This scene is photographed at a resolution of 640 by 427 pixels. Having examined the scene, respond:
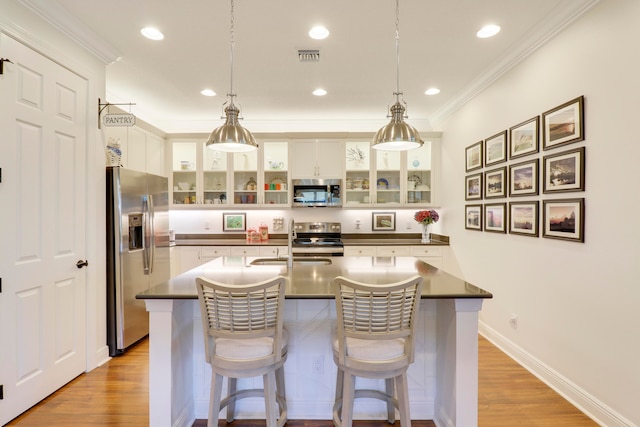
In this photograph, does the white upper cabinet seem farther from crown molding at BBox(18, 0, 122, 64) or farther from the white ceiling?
crown molding at BBox(18, 0, 122, 64)

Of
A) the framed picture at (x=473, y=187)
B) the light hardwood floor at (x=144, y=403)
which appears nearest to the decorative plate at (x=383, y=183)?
the framed picture at (x=473, y=187)


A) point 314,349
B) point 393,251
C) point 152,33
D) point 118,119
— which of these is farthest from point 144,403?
point 393,251

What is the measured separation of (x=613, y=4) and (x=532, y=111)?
0.86m

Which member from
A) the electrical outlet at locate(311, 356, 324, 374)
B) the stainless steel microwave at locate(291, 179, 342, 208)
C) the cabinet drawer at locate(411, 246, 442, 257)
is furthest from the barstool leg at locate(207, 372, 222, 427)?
the cabinet drawer at locate(411, 246, 442, 257)

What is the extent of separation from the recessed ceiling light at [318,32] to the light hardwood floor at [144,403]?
283cm

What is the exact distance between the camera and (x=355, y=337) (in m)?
1.59

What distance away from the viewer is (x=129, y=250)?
3096 mm

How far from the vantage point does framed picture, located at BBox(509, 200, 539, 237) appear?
2672mm

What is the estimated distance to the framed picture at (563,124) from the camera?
7.27ft

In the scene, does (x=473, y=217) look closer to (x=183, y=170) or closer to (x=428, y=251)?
(x=428, y=251)

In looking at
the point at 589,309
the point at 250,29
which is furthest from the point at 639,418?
the point at 250,29

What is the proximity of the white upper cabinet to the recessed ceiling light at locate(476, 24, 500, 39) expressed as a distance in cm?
241

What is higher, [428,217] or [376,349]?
[428,217]

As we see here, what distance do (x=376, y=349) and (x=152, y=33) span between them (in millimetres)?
2870
